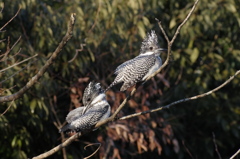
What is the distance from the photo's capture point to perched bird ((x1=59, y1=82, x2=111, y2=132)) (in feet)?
Result: 12.5

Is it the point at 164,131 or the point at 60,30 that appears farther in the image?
the point at 164,131

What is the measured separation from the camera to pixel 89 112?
13.1 ft

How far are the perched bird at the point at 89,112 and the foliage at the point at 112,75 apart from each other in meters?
0.64

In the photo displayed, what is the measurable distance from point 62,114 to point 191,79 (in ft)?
6.21

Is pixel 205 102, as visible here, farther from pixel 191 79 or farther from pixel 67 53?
pixel 67 53

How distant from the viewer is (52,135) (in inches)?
220

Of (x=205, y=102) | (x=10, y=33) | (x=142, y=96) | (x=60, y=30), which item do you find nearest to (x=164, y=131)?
(x=142, y=96)

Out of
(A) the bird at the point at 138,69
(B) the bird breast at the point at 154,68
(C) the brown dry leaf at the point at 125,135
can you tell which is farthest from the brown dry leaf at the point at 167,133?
(B) the bird breast at the point at 154,68

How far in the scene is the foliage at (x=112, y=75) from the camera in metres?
5.19

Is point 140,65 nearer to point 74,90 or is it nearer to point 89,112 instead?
point 89,112

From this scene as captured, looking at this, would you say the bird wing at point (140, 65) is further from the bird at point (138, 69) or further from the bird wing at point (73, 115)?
the bird wing at point (73, 115)

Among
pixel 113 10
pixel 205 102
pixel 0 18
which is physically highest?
pixel 0 18

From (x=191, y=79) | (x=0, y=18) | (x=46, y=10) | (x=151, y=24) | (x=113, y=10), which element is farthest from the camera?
(x=191, y=79)

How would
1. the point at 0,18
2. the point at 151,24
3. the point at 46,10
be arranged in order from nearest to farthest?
the point at 0,18, the point at 46,10, the point at 151,24
